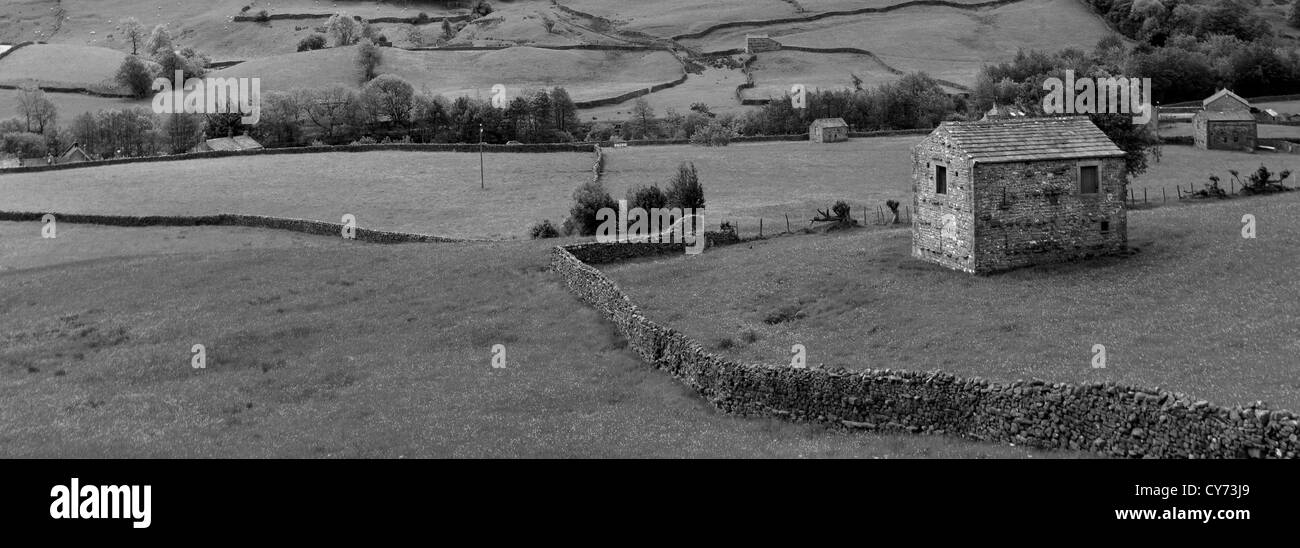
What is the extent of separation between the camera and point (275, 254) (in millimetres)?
56562

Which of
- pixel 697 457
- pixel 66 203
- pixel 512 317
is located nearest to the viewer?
pixel 697 457

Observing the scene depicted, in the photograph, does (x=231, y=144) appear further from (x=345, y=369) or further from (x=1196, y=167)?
(x=345, y=369)

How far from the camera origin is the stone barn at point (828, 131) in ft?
366

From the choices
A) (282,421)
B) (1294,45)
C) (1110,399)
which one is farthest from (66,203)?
(1294,45)

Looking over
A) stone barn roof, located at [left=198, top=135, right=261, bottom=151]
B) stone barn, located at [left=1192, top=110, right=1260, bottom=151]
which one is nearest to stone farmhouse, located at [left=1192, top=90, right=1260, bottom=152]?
stone barn, located at [left=1192, top=110, right=1260, bottom=151]

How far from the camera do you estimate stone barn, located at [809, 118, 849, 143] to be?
366ft

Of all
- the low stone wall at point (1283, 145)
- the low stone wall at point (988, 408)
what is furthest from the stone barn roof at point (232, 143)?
the low stone wall at point (988, 408)

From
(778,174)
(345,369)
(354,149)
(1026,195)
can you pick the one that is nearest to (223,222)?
(354,149)

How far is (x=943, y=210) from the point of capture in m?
44.7

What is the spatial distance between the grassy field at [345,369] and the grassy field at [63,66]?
13095cm

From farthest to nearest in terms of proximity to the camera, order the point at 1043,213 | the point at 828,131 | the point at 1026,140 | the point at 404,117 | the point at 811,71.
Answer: the point at 811,71 < the point at 404,117 < the point at 828,131 < the point at 1026,140 < the point at 1043,213

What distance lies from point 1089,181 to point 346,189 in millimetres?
62201

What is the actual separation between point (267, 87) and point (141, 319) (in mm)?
123659
